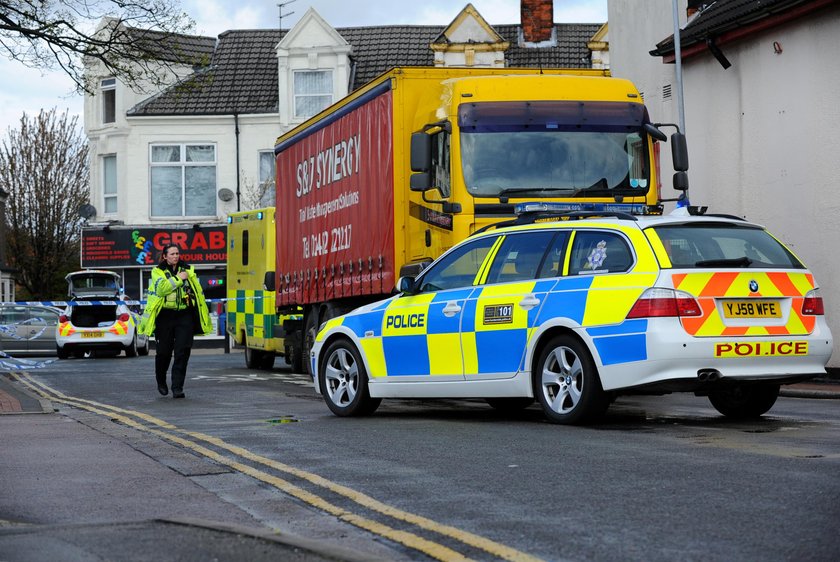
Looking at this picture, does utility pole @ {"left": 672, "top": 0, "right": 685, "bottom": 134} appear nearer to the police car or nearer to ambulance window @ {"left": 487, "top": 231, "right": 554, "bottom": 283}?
the police car

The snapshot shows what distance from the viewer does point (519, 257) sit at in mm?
11547

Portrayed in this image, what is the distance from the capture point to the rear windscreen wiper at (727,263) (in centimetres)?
1044

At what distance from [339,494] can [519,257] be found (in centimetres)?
439

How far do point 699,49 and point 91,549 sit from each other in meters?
18.6

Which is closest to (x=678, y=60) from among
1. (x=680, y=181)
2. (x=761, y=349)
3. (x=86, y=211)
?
(x=680, y=181)

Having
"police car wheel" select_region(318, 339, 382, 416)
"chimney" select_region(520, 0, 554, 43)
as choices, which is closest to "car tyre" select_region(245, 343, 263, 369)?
"police car wheel" select_region(318, 339, 382, 416)

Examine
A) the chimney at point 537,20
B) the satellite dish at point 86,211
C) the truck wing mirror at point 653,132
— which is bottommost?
the truck wing mirror at point 653,132

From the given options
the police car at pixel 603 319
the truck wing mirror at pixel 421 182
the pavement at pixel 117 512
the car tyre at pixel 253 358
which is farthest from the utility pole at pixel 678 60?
the pavement at pixel 117 512

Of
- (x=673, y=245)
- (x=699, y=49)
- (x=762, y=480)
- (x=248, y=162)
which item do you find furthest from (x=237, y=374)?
(x=248, y=162)

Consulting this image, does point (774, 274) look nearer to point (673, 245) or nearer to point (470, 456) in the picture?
point (673, 245)

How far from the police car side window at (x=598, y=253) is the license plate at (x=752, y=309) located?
790mm

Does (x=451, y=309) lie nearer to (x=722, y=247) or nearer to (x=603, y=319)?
(x=603, y=319)

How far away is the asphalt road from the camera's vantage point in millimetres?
5984

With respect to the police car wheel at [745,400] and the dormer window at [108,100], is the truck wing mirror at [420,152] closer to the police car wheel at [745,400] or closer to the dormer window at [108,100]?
the police car wheel at [745,400]
